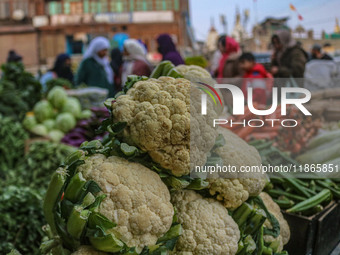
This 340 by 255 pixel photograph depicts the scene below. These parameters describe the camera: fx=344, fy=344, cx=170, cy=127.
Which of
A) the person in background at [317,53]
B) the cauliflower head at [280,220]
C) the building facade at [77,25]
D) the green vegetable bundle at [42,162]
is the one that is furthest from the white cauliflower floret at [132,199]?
the building facade at [77,25]

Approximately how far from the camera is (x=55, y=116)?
3.49 m

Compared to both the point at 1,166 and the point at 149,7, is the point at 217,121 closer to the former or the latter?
the point at 1,166

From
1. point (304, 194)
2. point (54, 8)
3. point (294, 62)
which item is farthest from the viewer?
point (54, 8)

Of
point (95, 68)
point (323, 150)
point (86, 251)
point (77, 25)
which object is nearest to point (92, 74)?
point (95, 68)

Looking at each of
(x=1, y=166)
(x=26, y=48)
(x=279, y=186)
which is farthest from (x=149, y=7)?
(x=279, y=186)

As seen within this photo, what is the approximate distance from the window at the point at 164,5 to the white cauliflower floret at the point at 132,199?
1483cm

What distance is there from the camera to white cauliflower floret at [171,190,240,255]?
995mm

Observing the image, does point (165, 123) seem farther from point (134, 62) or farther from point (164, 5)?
point (164, 5)

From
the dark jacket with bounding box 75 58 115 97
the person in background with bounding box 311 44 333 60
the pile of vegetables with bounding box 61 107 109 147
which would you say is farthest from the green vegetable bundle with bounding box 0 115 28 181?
the person in background with bounding box 311 44 333 60

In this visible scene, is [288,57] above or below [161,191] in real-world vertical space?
above

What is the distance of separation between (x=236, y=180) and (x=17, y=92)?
3341 mm

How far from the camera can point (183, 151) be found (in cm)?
99

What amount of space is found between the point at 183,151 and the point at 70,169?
325mm

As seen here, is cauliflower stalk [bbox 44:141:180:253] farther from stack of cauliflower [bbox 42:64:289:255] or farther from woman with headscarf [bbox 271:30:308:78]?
woman with headscarf [bbox 271:30:308:78]
